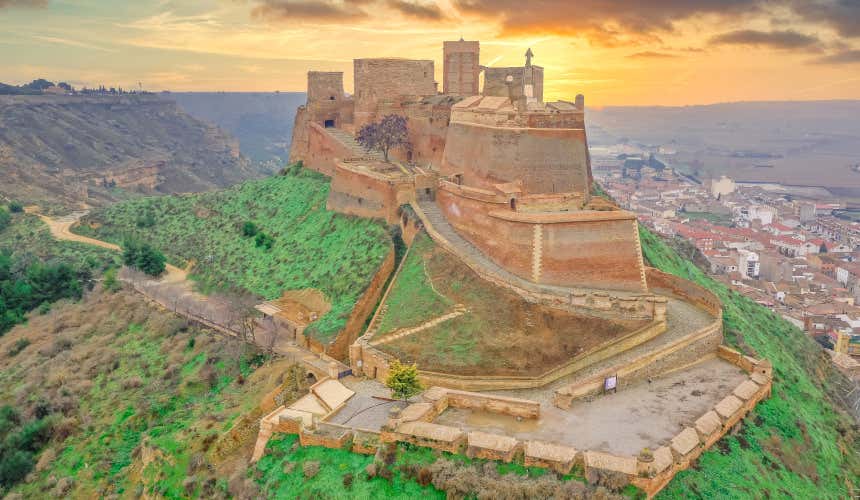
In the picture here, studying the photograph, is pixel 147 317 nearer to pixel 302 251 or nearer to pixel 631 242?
pixel 302 251

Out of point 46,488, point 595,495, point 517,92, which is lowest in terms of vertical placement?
point 46,488

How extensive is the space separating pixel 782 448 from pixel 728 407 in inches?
99.9

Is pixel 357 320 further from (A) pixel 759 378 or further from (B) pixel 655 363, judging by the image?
(A) pixel 759 378

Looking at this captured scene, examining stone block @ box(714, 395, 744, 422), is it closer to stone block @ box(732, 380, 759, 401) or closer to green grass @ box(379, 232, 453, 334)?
stone block @ box(732, 380, 759, 401)

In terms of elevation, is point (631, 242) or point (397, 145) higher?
point (397, 145)

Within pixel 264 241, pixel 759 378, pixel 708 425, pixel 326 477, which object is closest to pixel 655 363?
pixel 759 378

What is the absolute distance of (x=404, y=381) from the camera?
1883cm

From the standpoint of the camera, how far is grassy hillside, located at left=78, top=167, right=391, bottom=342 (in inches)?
1137

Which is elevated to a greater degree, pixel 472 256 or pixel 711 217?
pixel 472 256

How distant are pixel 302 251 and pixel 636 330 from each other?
17.9 metres

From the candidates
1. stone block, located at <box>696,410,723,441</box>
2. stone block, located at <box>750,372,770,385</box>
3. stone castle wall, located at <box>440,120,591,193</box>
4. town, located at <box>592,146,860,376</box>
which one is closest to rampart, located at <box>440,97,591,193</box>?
stone castle wall, located at <box>440,120,591,193</box>

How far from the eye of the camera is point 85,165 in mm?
85625

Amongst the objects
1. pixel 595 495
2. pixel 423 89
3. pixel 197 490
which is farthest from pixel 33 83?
pixel 595 495

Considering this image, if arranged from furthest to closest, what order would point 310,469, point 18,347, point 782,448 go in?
point 18,347 < point 782,448 < point 310,469
